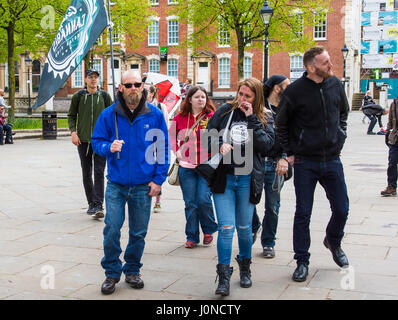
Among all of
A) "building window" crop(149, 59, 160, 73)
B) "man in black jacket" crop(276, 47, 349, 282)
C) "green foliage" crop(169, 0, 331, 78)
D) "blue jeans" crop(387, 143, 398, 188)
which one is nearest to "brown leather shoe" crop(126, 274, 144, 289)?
"man in black jacket" crop(276, 47, 349, 282)

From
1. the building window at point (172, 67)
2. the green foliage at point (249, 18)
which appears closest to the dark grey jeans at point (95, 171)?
the green foliage at point (249, 18)

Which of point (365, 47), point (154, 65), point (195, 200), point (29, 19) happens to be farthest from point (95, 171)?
point (365, 47)

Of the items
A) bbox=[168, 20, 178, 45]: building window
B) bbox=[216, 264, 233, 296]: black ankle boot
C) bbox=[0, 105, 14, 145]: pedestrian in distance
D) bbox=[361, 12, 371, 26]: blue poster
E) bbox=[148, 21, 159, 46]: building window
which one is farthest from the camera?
bbox=[361, 12, 371, 26]: blue poster

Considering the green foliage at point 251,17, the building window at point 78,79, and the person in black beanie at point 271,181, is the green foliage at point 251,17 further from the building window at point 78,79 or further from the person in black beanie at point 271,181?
the person in black beanie at point 271,181

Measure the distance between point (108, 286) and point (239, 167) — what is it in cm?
144

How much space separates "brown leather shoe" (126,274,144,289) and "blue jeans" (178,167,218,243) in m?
1.44

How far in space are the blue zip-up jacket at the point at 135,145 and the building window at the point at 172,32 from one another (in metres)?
44.3

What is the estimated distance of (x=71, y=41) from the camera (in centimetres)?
748

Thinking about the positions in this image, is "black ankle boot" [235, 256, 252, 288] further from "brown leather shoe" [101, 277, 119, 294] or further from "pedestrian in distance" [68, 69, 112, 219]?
"pedestrian in distance" [68, 69, 112, 219]

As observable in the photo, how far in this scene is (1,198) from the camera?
902cm

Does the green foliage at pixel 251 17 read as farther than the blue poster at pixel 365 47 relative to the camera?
No

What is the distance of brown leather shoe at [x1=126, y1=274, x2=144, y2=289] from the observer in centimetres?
462

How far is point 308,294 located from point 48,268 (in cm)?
241

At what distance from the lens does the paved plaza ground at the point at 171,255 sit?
4516 millimetres
